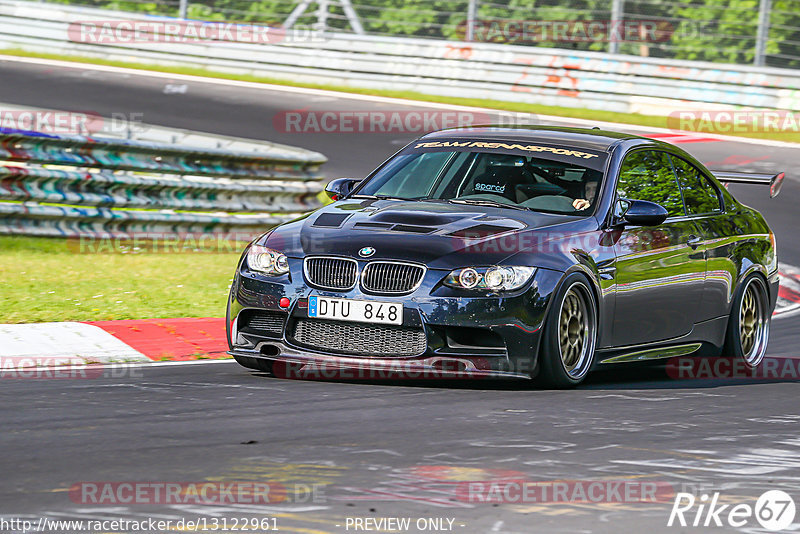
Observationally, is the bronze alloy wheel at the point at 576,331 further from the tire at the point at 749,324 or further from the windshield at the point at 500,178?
the tire at the point at 749,324

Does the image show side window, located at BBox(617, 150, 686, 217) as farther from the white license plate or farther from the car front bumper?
the white license plate

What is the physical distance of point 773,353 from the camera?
10.4m

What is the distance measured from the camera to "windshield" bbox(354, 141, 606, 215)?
852 cm

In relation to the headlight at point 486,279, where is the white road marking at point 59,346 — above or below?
below

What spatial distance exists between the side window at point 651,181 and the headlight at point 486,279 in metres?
1.51

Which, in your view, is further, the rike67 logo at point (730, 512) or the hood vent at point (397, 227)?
the hood vent at point (397, 227)

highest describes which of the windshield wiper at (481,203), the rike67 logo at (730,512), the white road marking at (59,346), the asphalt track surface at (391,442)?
the windshield wiper at (481,203)

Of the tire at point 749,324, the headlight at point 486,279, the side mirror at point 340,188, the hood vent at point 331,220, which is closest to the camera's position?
the headlight at point 486,279

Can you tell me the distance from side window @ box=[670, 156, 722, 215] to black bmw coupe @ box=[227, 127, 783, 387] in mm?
13

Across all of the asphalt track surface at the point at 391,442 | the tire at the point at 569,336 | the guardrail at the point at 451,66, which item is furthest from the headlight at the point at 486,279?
the guardrail at the point at 451,66

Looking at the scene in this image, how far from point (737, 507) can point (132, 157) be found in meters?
9.16

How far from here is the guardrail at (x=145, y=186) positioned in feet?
41.7

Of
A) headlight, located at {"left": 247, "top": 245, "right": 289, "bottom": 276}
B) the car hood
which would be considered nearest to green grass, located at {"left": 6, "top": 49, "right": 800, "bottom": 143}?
the car hood

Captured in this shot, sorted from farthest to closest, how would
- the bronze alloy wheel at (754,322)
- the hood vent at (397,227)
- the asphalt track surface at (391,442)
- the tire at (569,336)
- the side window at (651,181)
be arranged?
the bronze alloy wheel at (754,322)
the side window at (651,181)
the hood vent at (397,227)
the tire at (569,336)
the asphalt track surface at (391,442)
